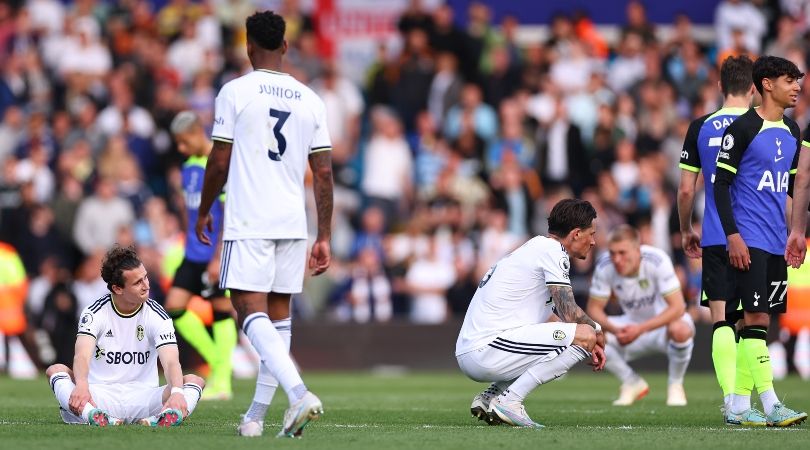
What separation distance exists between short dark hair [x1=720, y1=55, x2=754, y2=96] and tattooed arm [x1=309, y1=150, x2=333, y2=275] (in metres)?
3.27

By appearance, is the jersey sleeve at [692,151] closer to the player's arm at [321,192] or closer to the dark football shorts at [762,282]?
the dark football shorts at [762,282]

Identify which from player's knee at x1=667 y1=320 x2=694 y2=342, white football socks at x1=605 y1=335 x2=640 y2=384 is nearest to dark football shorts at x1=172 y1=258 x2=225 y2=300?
white football socks at x1=605 y1=335 x2=640 y2=384

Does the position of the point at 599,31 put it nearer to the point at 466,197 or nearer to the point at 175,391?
the point at 466,197

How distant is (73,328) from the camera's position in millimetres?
19484

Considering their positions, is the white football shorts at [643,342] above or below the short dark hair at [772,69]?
below

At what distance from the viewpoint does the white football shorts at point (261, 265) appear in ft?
29.0

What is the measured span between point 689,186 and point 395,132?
1144 centimetres

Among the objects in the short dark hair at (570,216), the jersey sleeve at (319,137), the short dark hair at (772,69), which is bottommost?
the short dark hair at (570,216)

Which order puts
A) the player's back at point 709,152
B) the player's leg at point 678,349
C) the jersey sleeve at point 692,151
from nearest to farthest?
the player's back at point 709,152, the jersey sleeve at point 692,151, the player's leg at point 678,349

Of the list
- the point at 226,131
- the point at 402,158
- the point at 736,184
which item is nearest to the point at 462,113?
the point at 402,158

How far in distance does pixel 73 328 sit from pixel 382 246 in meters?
4.50

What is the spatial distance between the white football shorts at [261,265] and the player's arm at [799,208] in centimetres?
346

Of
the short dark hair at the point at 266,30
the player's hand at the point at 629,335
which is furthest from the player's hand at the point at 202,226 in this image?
the player's hand at the point at 629,335

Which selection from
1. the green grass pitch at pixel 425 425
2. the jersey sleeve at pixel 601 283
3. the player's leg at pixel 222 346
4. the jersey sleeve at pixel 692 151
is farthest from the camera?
the player's leg at pixel 222 346
